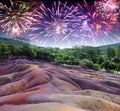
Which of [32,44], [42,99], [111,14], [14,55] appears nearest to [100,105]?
[42,99]

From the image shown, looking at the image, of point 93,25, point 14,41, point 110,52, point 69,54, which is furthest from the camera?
point 14,41

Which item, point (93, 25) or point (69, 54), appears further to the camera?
point (69, 54)

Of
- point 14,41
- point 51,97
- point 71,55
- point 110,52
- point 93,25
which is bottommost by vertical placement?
point 71,55

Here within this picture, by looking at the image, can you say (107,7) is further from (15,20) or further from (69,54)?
(69,54)

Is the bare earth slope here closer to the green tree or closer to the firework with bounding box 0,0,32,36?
the firework with bounding box 0,0,32,36

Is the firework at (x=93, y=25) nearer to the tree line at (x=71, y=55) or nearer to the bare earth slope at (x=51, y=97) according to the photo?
the tree line at (x=71, y=55)

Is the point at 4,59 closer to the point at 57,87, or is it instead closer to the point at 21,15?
the point at 21,15

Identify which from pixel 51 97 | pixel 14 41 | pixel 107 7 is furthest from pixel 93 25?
pixel 51 97

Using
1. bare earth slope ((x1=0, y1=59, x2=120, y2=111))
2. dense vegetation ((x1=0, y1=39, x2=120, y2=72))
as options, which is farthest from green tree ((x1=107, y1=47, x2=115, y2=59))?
bare earth slope ((x1=0, y1=59, x2=120, y2=111))
